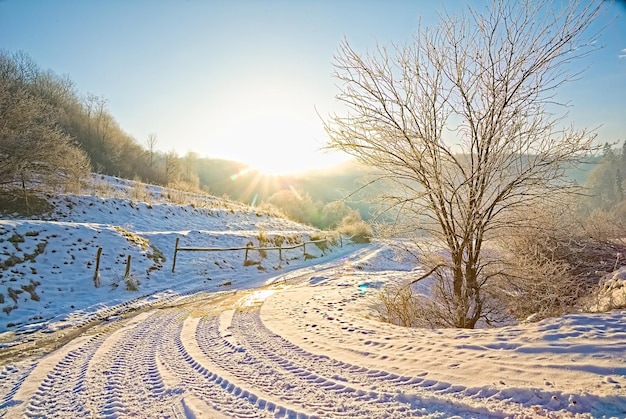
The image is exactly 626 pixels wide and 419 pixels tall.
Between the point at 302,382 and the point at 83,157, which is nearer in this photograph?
the point at 302,382

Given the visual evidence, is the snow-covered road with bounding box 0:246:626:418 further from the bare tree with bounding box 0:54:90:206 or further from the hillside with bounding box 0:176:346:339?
the bare tree with bounding box 0:54:90:206

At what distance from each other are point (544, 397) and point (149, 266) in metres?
13.3

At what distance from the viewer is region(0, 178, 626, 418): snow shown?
110 inches

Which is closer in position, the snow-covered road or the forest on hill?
the snow-covered road

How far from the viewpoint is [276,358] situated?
4.27 m

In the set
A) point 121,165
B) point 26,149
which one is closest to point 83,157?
point 26,149

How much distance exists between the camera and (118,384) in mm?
3768

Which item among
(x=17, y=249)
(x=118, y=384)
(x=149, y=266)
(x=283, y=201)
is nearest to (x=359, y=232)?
(x=283, y=201)

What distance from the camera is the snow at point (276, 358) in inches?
110

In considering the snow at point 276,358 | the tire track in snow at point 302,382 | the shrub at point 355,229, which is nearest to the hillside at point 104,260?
the snow at point 276,358

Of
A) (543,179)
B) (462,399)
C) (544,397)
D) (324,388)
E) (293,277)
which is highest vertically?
(543,179)

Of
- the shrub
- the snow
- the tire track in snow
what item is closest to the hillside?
the snow

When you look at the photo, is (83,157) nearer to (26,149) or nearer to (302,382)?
(26,149)

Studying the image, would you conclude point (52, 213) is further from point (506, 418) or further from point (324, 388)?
point (506, 418)
